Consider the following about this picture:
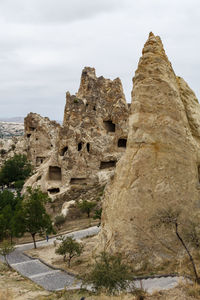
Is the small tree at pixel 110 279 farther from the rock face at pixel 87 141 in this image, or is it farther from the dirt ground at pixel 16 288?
the rock face at pixel 87 141

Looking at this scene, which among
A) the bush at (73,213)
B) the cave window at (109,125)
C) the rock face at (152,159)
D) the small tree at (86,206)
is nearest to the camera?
the rock face at (152,159)

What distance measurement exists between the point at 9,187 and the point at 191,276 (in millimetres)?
44387

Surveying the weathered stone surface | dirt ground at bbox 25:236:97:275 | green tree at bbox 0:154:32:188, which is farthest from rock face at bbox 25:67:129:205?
the weathered stone surface

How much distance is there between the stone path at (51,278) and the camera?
1114 centimetres

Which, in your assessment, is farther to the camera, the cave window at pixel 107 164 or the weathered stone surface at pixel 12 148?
the weathered stone surface at pixel 12 148

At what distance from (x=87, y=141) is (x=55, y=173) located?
4.76 m

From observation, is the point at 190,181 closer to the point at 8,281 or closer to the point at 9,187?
the point at 8,281

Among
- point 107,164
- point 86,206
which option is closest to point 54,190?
point 86,206

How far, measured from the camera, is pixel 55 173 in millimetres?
33000

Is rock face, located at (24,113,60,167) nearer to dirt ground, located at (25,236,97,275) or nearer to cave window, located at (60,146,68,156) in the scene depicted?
cave window, located at (60,146,68,156)

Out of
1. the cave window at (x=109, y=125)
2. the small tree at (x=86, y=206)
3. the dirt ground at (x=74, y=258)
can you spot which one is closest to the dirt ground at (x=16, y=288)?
the dirt ground at (x=74, y=258)

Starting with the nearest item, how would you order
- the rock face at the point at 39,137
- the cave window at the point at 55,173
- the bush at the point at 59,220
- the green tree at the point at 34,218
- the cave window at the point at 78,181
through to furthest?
1. the green tree at the point at 34,218
2. the bush at the point at 59,220
3. the cave window at the point at 78,181
4. the cave window at the point at 55,173
5. the rock face at the point at 39,137

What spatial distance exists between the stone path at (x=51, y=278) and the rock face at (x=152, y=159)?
6.33 feet

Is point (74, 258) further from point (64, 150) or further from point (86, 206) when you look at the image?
point (64, 150)
